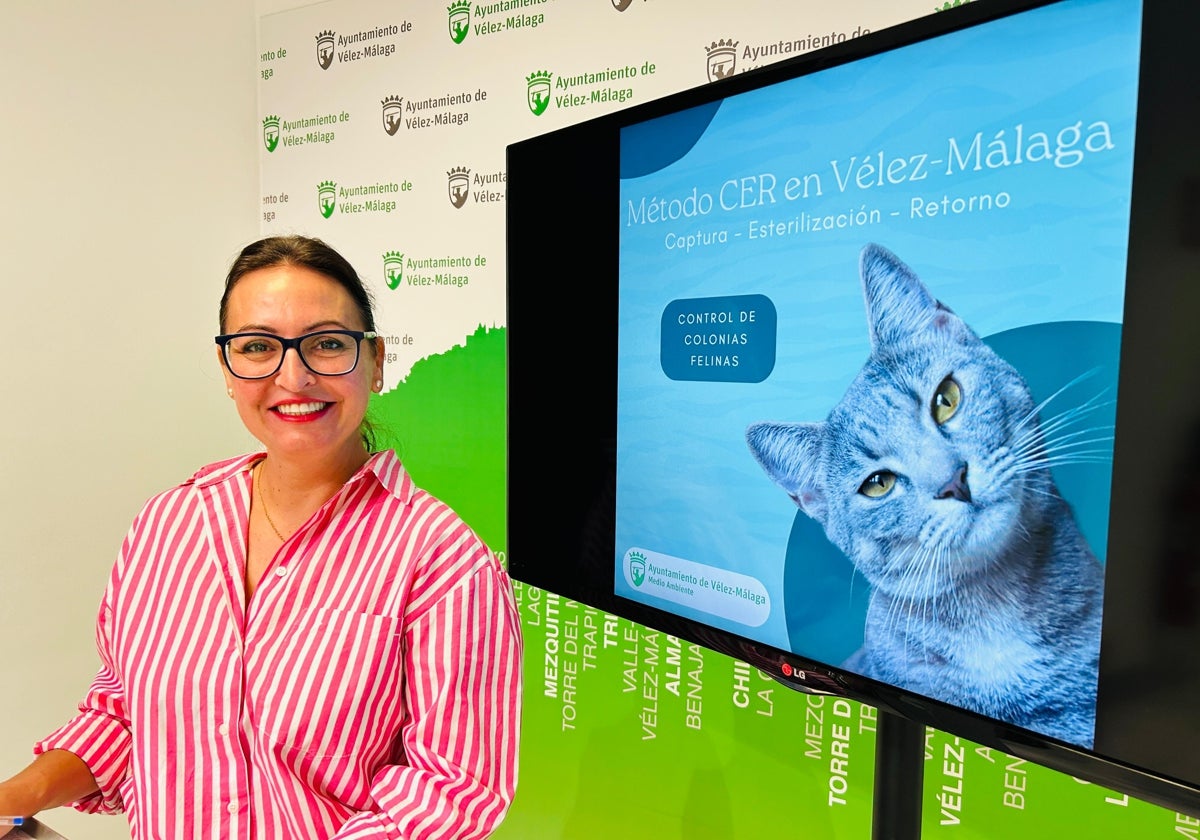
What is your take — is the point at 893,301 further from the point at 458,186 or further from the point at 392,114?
the point at 392,114

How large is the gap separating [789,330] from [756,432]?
166 millimetres

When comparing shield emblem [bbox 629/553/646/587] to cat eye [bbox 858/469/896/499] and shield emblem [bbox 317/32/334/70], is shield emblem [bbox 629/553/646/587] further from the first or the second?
shield emblem [bbox 317/32/334/70]

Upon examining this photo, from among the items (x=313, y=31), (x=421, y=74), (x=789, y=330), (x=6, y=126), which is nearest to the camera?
(x=789, y=330)

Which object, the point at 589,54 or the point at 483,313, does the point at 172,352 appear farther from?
the point at 589,54

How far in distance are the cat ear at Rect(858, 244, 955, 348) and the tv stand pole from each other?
0.55m

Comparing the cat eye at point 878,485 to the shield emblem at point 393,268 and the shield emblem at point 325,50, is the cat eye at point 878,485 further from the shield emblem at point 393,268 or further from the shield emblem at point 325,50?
the shield emblem at point 325,50

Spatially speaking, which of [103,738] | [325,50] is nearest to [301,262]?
[103,738]

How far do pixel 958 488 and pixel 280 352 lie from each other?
3.28ft

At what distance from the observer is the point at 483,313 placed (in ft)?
7.45

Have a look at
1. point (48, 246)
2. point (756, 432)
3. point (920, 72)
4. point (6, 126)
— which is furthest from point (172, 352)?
point (920, 72)

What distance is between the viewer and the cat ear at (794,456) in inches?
46.1

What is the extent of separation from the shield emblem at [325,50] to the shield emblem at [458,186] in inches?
25.5

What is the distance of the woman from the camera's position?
1.19 m

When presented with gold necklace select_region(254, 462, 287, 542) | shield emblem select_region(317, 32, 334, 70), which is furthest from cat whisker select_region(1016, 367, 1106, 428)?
shield emblem select_region(317, 32, 334, 70)
